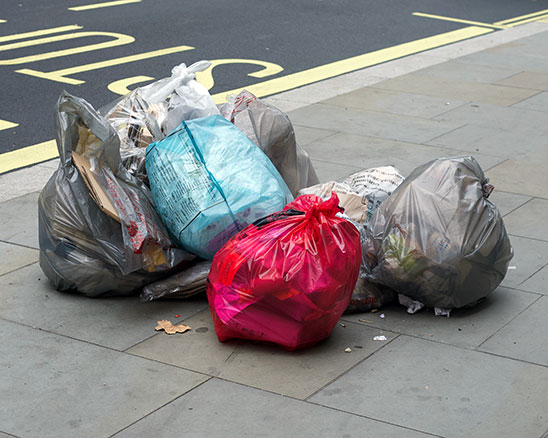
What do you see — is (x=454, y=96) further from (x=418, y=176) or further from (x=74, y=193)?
(x=74, y=193)

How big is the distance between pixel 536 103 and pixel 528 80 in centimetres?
105

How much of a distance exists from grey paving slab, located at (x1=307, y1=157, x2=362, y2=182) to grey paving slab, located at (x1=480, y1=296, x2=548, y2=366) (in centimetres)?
220

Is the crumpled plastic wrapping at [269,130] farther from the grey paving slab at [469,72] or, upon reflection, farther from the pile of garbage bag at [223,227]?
the grey paving slab at [469,72]

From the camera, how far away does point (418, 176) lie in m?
4.25

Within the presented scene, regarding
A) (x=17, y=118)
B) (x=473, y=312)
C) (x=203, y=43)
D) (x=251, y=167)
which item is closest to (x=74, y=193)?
(x=251, y=167)

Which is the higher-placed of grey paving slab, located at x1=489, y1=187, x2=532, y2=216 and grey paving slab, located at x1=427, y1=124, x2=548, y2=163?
grey paving slab, located at x1=489, y1=187, x2=532, y2=216

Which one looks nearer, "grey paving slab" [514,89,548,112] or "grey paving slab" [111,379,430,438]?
"grey paving slab" [111,379,430,438]

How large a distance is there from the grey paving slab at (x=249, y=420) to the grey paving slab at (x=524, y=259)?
5.17ft

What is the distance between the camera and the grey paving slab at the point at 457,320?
3.97 metres

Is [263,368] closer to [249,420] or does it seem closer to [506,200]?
[249,420]

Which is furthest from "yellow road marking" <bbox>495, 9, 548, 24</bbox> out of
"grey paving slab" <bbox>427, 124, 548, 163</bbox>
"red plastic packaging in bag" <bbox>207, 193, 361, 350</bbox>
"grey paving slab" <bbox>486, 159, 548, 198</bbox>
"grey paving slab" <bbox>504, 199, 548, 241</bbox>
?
"red plastic packaging in bag" <bbox>207, 193, 361, 350</bbox>

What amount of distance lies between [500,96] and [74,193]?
548 centimetres

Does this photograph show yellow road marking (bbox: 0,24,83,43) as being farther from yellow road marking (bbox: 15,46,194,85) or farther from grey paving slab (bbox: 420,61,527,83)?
grey paving slab (bbox: 420,61,527,83)

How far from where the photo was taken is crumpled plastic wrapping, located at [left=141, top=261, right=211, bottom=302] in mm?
4234
